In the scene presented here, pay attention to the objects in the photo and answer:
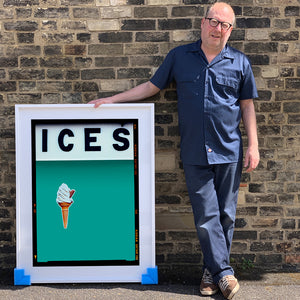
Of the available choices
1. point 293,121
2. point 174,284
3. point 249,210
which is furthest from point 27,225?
point 293,121

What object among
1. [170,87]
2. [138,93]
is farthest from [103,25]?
[170,87]

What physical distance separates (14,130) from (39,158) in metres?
0.52

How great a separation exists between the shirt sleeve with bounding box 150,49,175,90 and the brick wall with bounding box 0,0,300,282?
0.71 feet

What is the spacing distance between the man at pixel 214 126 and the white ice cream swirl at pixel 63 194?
2.47ft

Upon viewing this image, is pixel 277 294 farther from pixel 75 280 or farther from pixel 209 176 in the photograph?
pixel 75 280

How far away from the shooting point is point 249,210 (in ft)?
13.6

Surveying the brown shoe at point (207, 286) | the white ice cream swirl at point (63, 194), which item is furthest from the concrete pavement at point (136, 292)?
the white ice cream swirl at point (63, 194)

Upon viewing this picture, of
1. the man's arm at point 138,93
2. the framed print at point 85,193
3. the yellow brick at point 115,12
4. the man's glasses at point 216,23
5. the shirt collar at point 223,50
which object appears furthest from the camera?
the yellow brick at point 115,12

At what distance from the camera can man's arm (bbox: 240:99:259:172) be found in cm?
367

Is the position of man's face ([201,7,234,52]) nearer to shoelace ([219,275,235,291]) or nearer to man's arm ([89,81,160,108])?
man's arm ([89,81,160,108])

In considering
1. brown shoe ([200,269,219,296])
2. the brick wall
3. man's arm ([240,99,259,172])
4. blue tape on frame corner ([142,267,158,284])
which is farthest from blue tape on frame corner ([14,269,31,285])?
man's arm ([240,99,259,172])

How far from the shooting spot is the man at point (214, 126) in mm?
3545

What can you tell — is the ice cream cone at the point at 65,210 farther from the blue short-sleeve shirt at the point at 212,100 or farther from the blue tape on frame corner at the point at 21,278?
the blue short-sleeve shirt at the point at 212,100

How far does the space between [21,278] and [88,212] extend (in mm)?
779
